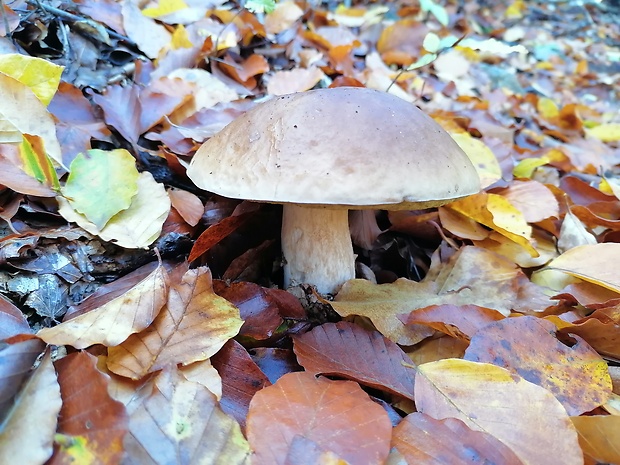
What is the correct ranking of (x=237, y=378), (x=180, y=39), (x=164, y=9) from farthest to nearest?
(x=164, y=9) → (x=180, y=39) → (x=237, y=378)

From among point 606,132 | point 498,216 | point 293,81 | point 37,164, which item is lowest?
point 606,132

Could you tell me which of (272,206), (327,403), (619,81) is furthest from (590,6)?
(327,403)

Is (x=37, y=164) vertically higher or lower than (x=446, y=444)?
higher

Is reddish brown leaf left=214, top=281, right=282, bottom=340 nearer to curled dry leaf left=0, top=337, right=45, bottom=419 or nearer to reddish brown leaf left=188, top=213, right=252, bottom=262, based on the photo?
reddish brown leaf left=188, top=213, right=252, bottom=262

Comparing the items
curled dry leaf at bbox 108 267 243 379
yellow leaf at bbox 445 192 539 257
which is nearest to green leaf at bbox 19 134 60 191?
curled dry leaf at bbox 108 267 243 379

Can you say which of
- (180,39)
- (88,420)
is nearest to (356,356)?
(88,420)

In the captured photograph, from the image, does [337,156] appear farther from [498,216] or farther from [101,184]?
[498,216]

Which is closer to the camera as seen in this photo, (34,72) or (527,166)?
(34,72)

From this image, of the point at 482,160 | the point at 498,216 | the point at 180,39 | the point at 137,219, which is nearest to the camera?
the point at 137,219
